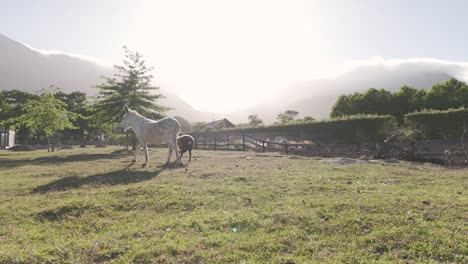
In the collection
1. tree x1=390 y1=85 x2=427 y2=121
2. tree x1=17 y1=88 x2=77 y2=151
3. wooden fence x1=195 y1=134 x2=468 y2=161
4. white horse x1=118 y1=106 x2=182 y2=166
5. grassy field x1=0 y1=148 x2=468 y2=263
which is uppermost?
tree x1=390 y1=85 x2=427 y2=121

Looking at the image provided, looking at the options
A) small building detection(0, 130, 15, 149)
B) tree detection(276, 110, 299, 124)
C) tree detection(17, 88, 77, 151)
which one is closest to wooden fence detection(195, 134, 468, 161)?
tree detection(17, 88, 77, 151)

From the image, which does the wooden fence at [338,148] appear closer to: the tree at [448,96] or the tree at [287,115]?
the tree at [448,96]

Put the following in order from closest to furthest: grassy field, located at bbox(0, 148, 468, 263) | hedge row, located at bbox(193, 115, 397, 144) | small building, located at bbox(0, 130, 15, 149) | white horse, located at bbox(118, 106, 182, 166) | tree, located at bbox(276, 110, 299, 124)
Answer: grassy field, located at bbox(0, 148, 468, 263) < white horse, located at bbox(118, 106, 182, 166) < hedge row, located at bbox(193, 115, 397, 144) < small building, located at bbox(0, 130, 15, 149) < tree, located at bbox(276, 110, 299, 124)

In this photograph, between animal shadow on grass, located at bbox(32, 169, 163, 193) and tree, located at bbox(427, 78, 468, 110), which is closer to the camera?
animal shadow on grass, located at bbox(32, 169, 163, 193)

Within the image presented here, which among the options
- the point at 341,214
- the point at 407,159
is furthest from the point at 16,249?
the point at 407,159

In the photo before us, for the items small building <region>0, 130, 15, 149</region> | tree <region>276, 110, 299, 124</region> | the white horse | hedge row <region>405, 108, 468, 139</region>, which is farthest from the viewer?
tree <region>276, 110, 299, 124</region>

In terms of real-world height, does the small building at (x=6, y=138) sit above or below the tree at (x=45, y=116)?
below

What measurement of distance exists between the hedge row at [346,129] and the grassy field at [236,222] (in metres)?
21.0

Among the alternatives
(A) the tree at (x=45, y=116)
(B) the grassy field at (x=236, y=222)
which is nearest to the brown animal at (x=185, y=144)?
(B) the grassy field at (x=236, y=222)

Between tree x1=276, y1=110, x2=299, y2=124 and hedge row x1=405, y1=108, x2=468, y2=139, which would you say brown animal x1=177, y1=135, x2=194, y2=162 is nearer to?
hedge row x1=405, y1=108, x2=468, y2=139

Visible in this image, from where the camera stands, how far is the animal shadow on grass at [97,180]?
32.9ft

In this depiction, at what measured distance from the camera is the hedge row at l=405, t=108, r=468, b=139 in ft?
82.4

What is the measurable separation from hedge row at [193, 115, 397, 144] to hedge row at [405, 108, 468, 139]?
7.10ft

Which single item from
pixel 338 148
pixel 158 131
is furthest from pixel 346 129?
pixel 158 131
